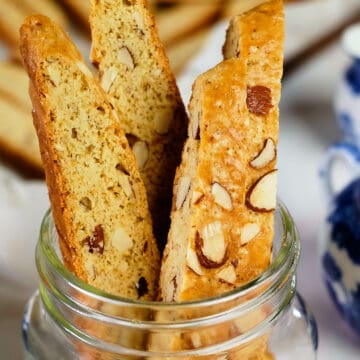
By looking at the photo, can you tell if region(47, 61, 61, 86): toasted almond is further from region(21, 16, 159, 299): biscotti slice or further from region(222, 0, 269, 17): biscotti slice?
region(222, 0, 269, 17): biscotti slice

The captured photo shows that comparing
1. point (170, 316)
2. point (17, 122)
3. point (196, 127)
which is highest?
point (196, 127)

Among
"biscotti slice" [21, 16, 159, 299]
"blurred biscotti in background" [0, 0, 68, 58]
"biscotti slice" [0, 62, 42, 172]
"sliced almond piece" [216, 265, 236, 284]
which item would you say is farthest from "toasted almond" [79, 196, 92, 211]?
"blurred biscotti in background" [0, 0, 68, 58]

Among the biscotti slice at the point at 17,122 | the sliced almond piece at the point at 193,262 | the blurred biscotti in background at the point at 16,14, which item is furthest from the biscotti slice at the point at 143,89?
the blurred biscotti in background at the point at 16,14

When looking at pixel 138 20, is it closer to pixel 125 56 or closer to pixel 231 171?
pixel 125 56

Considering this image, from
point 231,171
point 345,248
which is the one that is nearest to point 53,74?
point 231,171

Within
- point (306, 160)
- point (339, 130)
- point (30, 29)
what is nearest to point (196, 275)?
point (30, 29)

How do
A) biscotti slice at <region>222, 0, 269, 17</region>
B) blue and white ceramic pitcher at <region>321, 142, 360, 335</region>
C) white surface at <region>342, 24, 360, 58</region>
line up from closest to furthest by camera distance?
blue and white ceramic pitcher at <region>321, 142, 360, 335</region> → white surface at <region>342, 24, 360, 58</region> → biscotti slice at <region>222, 0, 269, 17</region>

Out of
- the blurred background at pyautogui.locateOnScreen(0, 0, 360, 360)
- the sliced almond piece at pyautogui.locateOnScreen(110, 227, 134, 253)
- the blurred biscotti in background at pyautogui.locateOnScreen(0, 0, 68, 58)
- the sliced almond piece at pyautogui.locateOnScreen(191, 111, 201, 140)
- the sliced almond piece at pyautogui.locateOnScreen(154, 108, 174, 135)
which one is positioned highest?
the sliced almond piece at pyautogui.locateOnScreen(191, 111, 201, 140)

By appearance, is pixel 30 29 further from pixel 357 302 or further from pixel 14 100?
pixel 14 100
